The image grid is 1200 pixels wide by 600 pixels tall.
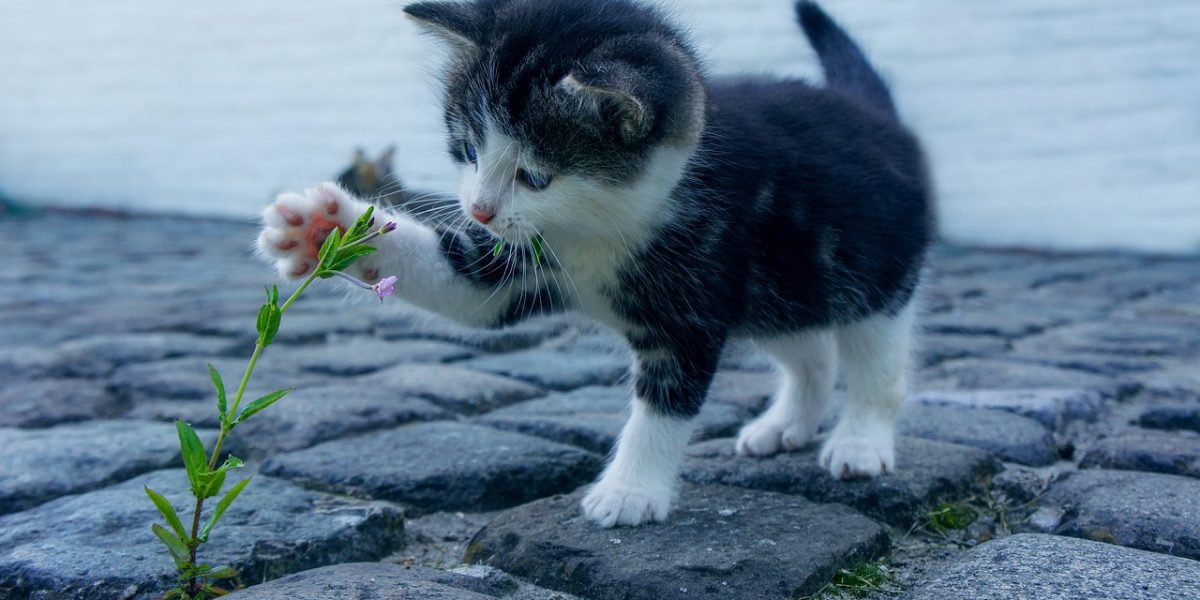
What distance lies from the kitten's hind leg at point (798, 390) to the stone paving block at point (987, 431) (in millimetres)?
235

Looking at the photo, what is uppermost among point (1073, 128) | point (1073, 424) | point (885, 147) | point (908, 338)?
point (1073, 128)

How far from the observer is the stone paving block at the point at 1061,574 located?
1497 mm

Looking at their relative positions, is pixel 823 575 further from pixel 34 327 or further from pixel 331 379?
pixel 34 327

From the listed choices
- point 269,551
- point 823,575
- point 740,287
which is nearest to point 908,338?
point 740,287

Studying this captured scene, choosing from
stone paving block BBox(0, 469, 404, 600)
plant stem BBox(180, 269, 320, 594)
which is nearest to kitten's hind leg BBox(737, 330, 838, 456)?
stone paving block BBox(0, 469, 404, 600)

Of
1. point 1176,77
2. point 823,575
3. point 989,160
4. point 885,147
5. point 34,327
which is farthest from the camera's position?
point 989,160

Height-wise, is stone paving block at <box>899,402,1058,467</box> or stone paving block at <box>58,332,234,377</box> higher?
stone paving block at <box>899,402,1058,467</box>

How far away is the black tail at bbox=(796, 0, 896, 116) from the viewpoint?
296 centimetres

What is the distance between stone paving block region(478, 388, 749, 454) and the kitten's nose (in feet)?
2.33

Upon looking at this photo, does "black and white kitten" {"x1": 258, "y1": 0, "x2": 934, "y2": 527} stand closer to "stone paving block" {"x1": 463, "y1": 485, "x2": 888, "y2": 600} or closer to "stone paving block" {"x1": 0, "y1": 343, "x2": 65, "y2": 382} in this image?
"stone paving block" {"x1": 463, "y1": 485, "x2": 888, "y2": 600}

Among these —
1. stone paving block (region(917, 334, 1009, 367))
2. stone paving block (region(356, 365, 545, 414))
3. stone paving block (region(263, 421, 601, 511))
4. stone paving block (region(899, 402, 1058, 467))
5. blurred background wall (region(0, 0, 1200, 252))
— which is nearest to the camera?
stone paving block (region(263, 421, 601, 511))

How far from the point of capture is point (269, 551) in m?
Result: 1.78

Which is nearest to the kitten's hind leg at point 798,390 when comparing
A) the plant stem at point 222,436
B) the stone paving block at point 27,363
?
the plant stem at point 222,436

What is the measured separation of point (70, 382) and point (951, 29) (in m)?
5.87
